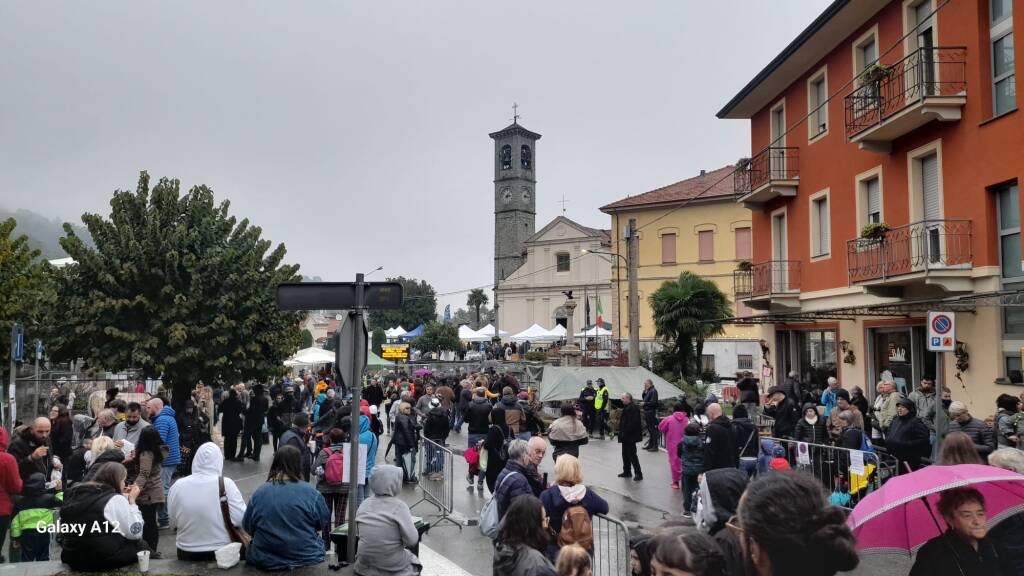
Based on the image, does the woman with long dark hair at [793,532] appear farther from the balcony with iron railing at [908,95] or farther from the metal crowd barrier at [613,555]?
the balcony with iron railing at [908,95]

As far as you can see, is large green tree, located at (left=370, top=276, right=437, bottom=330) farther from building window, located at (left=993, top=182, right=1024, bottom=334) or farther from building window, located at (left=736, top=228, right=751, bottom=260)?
building window, located at (left=993, top=182, right=1024, bottom=334)

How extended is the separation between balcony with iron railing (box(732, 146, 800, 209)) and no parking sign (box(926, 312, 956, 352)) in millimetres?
11564

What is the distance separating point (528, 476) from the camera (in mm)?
7035

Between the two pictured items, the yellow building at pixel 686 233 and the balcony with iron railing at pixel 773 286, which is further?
the yellow building at pixel 686 233

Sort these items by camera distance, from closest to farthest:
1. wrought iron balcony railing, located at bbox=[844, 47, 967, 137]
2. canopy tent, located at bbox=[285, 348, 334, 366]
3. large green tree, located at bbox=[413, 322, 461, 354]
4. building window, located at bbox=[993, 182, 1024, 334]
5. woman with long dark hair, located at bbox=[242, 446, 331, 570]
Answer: woman with long dark hair, located at bbox=[242, 446, 331, 570] → building window, located at bbox=[993, 182, 1024, 334] → wrought iron balcony railing, located at bbox=[844, 47, 967, 137] → canopy tent, located at bbox=[285, 348, 334, 366] → large green tree, located at bbox=[413, 322, 461, 354]

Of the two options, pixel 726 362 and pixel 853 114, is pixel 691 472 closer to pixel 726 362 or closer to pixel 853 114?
pixel 853 114

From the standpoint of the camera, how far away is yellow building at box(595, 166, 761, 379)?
45.3 metres

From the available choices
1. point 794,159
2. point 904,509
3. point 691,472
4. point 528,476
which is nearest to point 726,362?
point 794,159

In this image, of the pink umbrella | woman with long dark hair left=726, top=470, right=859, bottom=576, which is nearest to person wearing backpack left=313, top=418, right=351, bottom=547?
the pink umbrella

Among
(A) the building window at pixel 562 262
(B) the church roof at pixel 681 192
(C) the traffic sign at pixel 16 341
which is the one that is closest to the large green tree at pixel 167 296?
(C) the traffic sign at pixel 16 341

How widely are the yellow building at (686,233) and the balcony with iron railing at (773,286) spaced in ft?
72.2

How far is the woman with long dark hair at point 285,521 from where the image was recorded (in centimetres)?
601

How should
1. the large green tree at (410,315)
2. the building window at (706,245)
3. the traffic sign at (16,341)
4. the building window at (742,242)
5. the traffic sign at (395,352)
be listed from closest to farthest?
1. the traffic sign at (16,341)
2. the traffic sign at (395,352)
3. the building window at (742,242)
4. the building window at (706,245)
5. the large green tree at (410,315)

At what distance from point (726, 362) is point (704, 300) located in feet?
43.0
